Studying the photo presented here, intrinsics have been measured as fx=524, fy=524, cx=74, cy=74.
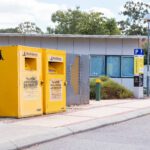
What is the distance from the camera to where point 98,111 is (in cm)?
1847

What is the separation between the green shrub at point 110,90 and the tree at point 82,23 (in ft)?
96.6

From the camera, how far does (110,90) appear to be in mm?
25969

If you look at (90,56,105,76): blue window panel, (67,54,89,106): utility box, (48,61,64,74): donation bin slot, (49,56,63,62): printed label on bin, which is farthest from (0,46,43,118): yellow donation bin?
(90,56,105,76): blue window panel

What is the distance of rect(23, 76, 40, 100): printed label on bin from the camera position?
15586 mm

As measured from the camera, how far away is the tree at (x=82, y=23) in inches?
2239

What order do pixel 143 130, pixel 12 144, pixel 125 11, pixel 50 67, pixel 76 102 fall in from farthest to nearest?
pixel 125 11
pixel 76 102
pixel 50 67
pixel 143 130
pixel 12 144

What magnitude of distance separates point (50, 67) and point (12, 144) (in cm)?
713

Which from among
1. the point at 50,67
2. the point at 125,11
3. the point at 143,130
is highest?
the point at 125,11

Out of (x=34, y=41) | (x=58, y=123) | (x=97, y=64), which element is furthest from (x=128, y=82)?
(x=58, y=123)

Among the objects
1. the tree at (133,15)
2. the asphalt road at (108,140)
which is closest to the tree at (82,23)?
the tree at (133,15)

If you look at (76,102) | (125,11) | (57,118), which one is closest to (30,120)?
(57,118)

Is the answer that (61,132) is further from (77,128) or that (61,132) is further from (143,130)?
(143,130)

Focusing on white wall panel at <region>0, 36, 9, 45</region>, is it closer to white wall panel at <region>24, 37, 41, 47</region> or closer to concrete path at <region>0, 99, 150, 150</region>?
white wall panel at <region>24, 37, 41, 47</region>

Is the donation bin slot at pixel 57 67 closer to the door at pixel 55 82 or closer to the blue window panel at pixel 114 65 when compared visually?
the door at pixel 55 82
